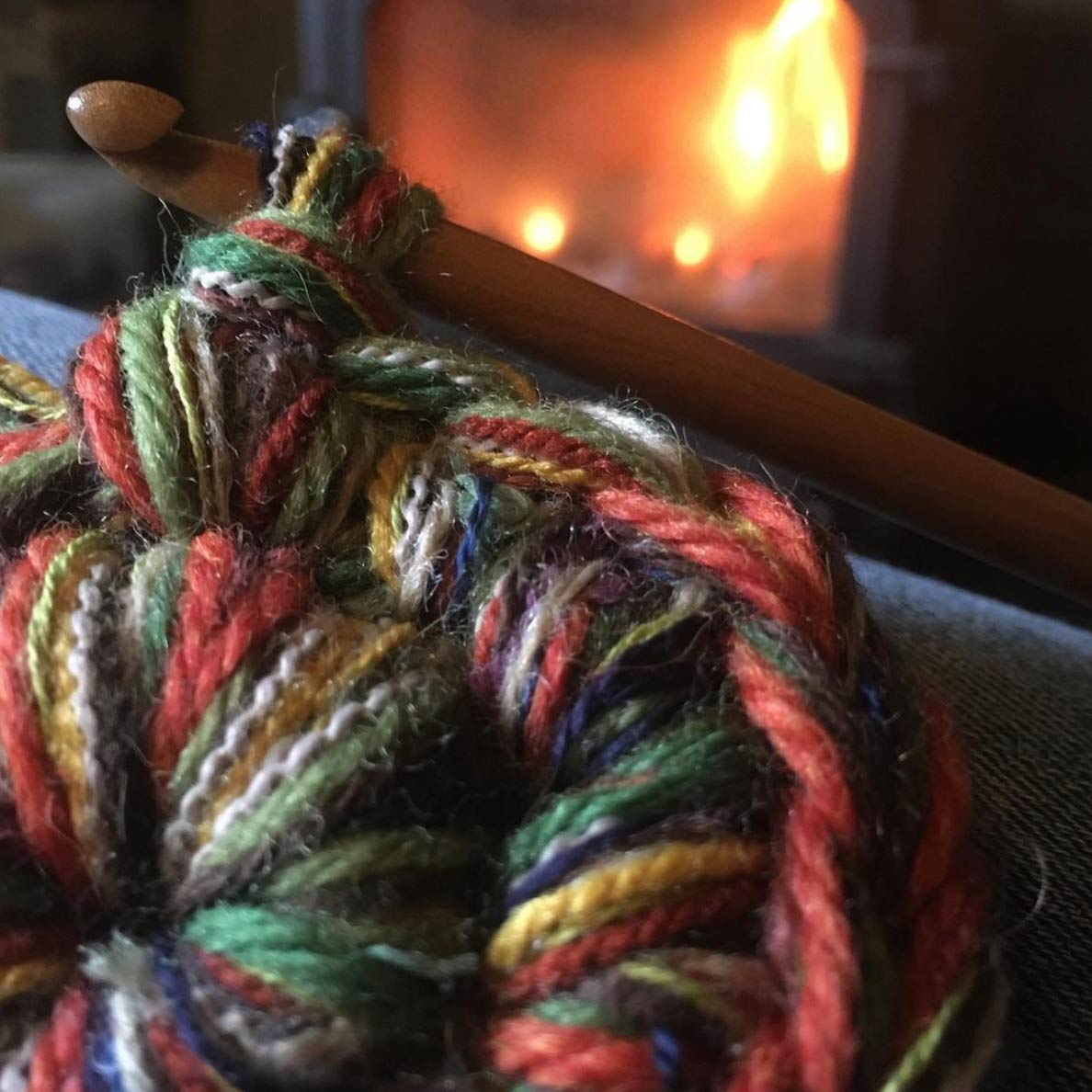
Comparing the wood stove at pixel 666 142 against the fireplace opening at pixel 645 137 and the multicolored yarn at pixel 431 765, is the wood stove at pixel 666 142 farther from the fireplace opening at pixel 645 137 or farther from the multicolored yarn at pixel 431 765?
the multicolored yarn at pixel 431 765

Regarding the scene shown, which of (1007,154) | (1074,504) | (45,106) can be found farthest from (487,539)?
(45,106)

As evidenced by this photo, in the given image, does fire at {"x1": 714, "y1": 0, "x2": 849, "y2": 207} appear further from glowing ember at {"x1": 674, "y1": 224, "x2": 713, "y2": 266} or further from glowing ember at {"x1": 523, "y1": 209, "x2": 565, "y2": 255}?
glowing ember at {"x1": 523, "y1": 209, "x2": 565, "y2": 255}

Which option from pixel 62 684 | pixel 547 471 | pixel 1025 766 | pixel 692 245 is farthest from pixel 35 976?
pixel 692 245

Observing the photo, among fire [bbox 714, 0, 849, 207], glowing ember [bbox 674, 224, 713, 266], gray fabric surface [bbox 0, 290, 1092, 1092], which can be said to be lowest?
gray fabric surface [bbox 0, 290, 1092, 1092]

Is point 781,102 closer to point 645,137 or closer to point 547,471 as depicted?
point 645,137

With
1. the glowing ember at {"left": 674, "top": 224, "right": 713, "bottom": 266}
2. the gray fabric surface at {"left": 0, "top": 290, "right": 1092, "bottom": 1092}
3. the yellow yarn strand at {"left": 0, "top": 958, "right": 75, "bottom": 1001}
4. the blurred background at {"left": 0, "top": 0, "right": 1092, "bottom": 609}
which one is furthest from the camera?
the glowing ember at {"left": 674, "top": 224, "right": 713, "bottom": 266}

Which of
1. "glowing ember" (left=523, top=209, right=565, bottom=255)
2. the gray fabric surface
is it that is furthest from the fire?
the gray fabric surface
